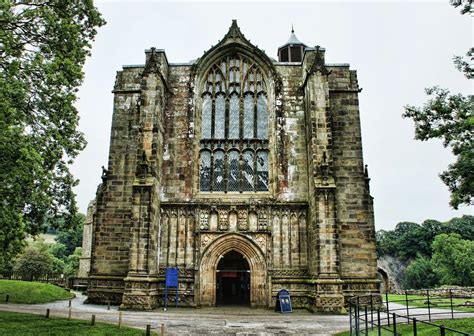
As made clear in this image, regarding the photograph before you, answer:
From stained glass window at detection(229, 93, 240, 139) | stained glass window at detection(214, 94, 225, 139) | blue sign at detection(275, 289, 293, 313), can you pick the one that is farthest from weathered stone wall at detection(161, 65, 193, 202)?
blue sign at detection(275, 289, 293, 313)

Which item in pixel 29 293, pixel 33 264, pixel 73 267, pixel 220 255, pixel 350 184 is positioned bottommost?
pixel 29 293

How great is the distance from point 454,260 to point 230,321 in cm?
5457

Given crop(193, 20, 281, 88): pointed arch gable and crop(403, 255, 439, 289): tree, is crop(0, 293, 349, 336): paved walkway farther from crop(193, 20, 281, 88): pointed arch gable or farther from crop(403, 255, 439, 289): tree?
crop(403, 255, 439, 289): tree

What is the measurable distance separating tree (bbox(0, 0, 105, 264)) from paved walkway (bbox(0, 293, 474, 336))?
4.96 metres

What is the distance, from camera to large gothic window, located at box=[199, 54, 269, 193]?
856 inches

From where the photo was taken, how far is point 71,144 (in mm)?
12812

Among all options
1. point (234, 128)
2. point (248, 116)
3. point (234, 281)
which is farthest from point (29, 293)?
point (248, 116)

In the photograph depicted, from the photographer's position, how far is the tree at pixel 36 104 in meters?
10.6

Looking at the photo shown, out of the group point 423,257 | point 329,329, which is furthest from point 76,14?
point 423,257

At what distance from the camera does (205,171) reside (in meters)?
21.9

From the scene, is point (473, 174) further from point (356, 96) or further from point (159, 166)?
point (159, 166)

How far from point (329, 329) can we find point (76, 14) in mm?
12887

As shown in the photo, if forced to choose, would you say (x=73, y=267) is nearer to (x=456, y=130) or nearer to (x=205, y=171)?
(x=205, y=171)

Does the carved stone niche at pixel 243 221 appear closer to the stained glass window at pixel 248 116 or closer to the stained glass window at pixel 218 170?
the stained glass window at pixel 218 170
